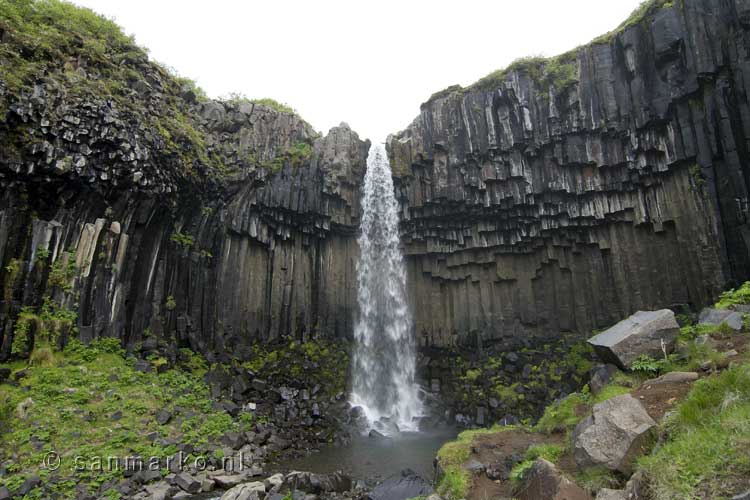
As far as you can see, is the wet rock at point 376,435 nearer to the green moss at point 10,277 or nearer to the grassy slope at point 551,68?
the green moss at point 10,277

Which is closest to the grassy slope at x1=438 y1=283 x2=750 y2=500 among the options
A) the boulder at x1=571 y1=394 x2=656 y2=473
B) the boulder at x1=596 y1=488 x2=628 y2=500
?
the boulder at x1=571 y1=394 x2=656 y2=473

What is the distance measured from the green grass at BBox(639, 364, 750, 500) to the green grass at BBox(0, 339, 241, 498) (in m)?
12.1

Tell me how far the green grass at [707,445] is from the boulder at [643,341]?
3511 mm

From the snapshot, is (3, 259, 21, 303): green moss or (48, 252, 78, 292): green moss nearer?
(3, 259, 21, 303): green moss

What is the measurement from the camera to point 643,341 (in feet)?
31.4

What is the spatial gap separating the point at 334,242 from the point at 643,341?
699 inches

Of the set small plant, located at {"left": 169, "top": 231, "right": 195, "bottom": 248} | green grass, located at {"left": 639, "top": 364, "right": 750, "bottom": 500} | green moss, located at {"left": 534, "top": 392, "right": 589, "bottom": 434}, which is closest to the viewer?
green grass, located at {"left": 639, "top": 364, "right": 750, "bottom": 500}

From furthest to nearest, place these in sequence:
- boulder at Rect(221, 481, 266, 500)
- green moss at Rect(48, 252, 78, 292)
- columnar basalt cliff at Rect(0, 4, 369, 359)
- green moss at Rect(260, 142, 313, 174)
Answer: green moss at Rect(260, 142, 313, 174), green moss at Rect(48, 252, 78, 292), columnar basalt cliff at Rect(0, 4, 369, 359), boulder at Rect(221, 481, 266, 500)

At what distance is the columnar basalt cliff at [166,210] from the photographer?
14516 mm

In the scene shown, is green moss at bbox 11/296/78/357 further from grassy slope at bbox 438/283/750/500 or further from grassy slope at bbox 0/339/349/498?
grassy slope at bbox 438/283/750/500

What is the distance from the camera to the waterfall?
23219mm

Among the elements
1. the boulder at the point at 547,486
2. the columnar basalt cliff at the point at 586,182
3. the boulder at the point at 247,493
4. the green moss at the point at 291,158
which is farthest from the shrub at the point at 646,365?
the green moss at the point at 291,158

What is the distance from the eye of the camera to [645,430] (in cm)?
587

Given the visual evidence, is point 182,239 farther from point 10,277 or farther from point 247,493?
point 247,493
